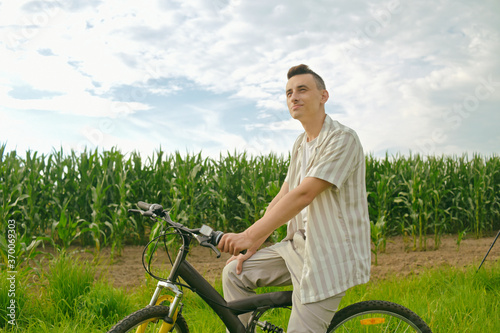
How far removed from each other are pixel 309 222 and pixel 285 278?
0.46 meters

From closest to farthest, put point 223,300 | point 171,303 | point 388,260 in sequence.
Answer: point 171,303 → point 223,300 → point 388,260

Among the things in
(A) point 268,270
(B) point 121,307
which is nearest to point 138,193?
(B) point 121,307

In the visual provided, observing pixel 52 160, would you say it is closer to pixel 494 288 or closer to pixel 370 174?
pixel 370 174

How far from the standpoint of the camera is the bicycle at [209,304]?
181 centimetres

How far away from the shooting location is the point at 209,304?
2084 millimetres

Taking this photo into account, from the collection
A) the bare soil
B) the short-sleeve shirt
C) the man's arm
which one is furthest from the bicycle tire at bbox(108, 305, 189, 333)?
the bare soil

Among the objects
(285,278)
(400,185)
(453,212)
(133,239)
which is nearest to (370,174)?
(400,185)

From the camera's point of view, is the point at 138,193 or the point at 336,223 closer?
the point at 336,223

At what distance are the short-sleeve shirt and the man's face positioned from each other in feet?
0.58

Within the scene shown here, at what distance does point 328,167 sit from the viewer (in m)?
1.94

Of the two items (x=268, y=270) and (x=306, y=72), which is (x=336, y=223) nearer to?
(x=268, y=270)

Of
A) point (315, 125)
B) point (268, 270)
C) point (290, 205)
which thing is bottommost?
point (268, 270)

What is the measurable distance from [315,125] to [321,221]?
0.56 m

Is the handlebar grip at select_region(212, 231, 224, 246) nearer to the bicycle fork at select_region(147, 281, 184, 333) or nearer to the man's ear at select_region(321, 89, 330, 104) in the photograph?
the bicycle fork at select_region(147, 281, 184, 333)
